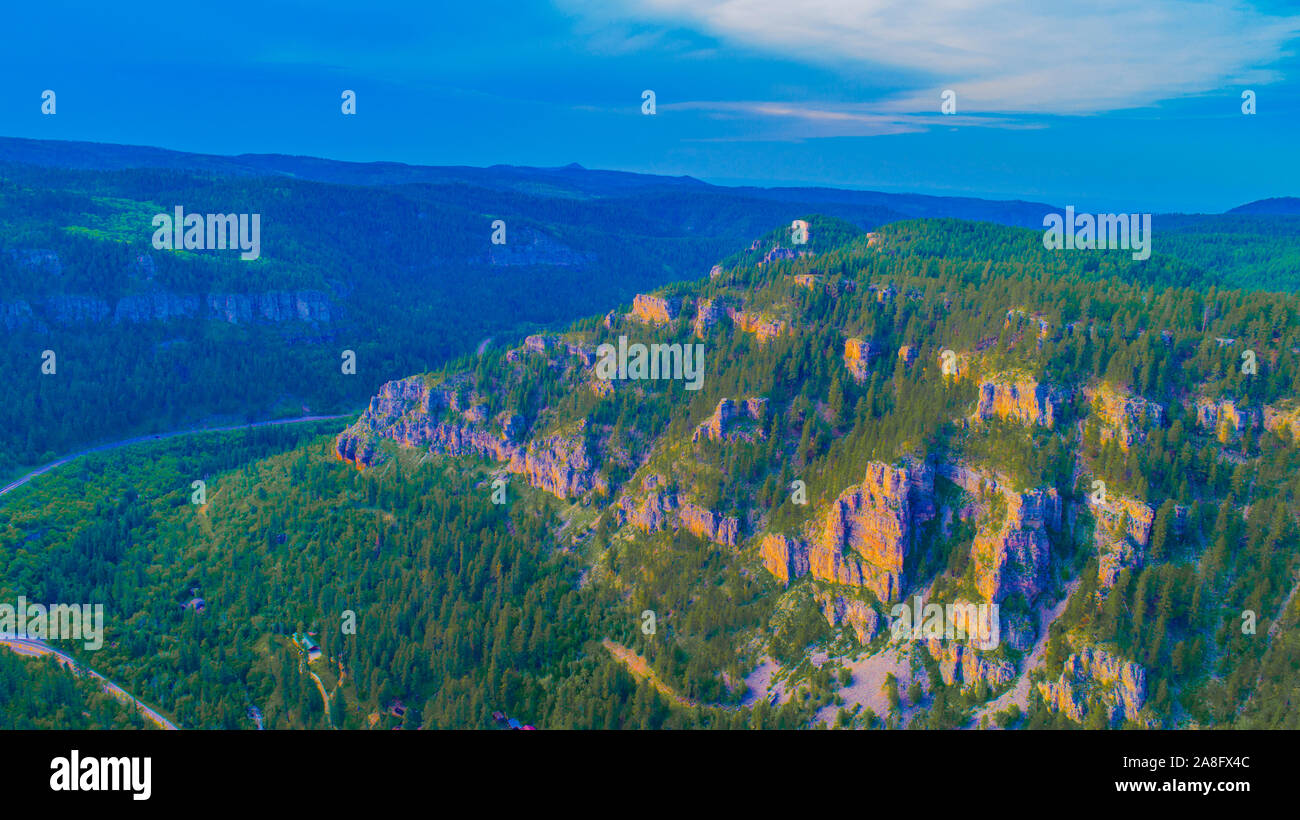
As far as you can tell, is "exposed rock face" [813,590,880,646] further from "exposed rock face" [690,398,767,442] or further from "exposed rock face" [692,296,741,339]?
"exposed rock face" [692,296,741,339]

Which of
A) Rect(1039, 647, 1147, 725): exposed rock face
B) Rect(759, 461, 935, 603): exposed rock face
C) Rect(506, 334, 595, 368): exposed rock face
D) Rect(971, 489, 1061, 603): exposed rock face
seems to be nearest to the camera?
Rect(1039, 647, 1147, 725): exposed rock face

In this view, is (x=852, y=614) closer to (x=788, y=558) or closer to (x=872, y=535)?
(x=872, y=535)

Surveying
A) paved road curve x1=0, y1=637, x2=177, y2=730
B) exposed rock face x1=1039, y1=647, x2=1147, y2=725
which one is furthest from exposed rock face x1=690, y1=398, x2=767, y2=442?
paved road curve x1=0, y1=637, x2=177, y2=730

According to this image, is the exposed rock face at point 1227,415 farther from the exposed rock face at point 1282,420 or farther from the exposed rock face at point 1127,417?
the exposed rock face at point 1127,417

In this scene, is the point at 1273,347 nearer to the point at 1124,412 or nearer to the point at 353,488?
the point at 1124,412

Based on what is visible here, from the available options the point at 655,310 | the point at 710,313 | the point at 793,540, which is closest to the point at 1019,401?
the point at 793,540

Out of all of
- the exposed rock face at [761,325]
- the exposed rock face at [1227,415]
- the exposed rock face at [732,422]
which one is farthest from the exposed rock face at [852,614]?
the exposed rock face at [761,325]
